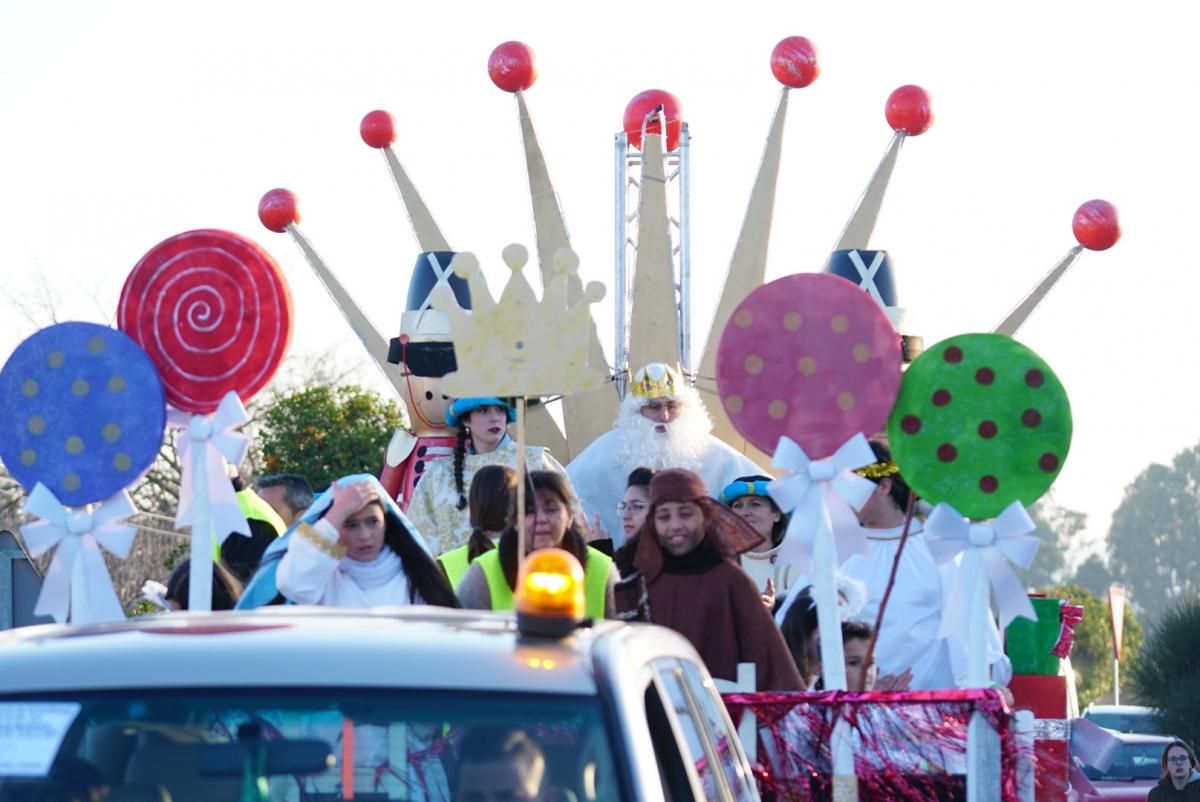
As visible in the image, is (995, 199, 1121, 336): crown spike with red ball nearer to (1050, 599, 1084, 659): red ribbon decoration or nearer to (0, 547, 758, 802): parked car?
(1050, 599, 1084, 659): red ribbon decoration

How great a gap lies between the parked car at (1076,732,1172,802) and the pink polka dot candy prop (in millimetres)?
7679

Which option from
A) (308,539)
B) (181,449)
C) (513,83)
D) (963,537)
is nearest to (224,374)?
(181,449)

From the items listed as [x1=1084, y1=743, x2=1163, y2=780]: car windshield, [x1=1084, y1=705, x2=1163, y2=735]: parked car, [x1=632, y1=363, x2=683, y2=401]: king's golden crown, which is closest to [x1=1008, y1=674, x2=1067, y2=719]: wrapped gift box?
[x1=632, y1=363, x2=683, y2=401]: king's golden crown

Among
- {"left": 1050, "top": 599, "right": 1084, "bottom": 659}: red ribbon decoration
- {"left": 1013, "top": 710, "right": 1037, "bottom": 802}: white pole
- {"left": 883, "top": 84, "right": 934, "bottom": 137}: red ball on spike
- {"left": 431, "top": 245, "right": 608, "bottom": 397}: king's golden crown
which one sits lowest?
{"left": 1013, "top": 710, "right": 1037, "bottom": 802}: white pole

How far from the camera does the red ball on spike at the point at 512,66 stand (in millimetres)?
13070

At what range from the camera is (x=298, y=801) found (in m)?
3.22

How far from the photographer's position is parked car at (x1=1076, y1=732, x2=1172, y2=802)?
13.2 meters

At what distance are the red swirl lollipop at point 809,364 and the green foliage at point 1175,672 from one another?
4338 mm

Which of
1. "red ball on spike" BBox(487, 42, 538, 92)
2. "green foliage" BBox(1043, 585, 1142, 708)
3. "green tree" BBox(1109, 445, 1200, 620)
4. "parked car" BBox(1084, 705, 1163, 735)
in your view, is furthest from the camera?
"green tree" BBox(1109, 445, 1200, 620)

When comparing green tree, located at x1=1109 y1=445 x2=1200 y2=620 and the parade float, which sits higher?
the parade float

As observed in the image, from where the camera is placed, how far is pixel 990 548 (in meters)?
5.76

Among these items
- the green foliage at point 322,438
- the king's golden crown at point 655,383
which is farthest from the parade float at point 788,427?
the green foliage at point 322,438

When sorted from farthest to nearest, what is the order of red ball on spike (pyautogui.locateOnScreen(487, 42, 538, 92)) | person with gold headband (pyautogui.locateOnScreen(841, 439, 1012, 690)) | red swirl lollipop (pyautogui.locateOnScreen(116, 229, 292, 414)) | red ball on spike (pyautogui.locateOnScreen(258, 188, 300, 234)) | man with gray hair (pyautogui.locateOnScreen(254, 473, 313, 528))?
red ball on spike (pyautogui.locateOnScreen(487, 42, 538, 92)) → red ball on spike (pyautogui.locateOnScreen(258, 188, 300, 234)) → man with gray hair (pyautogui.locateOnScreen(254, 473, 313, 528)) → person with gold headband (pyautogui.locateOnScreen(841, 439, 1012, 690)) → red swirl lollipop (pyautogui.locateOnScreen(116, 229, 292, 414))

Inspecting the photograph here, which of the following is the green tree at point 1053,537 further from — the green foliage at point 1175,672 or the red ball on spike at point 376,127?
the green foliage at point 1175,672
